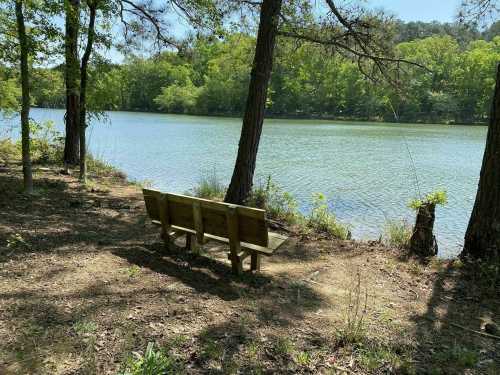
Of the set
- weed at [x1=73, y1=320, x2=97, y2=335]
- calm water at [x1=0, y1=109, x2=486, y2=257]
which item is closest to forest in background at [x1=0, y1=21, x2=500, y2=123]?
calm water at [x1=0, y1=109, x2=486, y2=257]

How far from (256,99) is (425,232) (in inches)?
142

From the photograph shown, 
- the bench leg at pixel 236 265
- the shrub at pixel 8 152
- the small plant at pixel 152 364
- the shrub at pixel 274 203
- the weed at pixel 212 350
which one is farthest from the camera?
the shrub at pixel 8 152

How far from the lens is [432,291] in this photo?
483 centimetres

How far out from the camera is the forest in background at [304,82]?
863 centimetres

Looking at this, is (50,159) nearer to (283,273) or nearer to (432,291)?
(283,273)

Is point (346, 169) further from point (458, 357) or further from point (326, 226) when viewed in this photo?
point (458, 357)

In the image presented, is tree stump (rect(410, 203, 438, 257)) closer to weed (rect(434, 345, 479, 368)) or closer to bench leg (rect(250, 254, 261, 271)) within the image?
bench leg (rect(250, 254, 261, 271))

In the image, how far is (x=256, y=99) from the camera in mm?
7711

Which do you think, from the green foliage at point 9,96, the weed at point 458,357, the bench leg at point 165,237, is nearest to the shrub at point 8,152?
the green foliage at point 9,96

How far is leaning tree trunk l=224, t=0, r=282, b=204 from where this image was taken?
292 inches

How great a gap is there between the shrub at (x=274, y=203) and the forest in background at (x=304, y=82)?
74.0 inches

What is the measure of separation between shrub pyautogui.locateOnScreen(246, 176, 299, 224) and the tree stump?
232 cm

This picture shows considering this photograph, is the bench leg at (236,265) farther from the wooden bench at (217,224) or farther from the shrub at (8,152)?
the shrub at (8,152)

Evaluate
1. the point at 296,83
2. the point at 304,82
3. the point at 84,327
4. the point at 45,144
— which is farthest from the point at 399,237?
the point at 304,82
